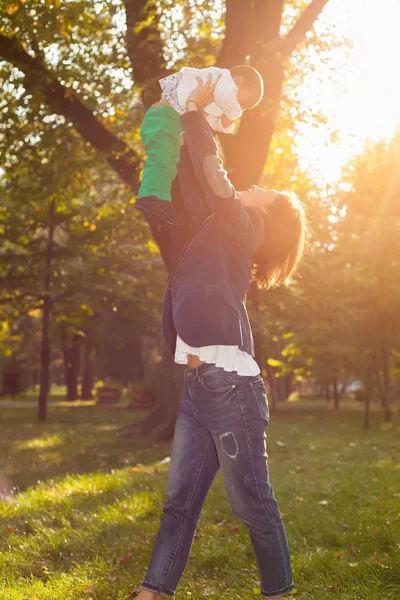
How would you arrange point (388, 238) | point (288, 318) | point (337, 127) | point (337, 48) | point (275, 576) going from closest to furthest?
point (275, 576)
point (337, 48)
point (337, 127)
point (388, 238)
point (288, 318)

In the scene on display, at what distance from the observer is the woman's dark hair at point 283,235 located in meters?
3.79

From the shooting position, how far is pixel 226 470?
11.6ft

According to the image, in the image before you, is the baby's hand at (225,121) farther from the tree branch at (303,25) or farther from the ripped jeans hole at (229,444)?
the tree branch at (303,25)

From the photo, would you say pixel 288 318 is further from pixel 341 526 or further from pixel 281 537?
pixel 281 537

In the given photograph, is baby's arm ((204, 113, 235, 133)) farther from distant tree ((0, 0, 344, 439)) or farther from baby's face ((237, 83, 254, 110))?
distant tree ((0, 0, 344, 439))

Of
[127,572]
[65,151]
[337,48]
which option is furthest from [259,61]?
[127,572]

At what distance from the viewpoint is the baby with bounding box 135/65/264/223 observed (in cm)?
347

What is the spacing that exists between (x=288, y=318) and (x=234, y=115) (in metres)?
23.9

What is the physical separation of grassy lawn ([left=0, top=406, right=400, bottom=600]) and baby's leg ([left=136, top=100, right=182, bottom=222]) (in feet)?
7.89

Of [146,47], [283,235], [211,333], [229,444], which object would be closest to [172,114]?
[283,235]

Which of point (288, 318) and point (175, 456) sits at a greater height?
point (288, 318)


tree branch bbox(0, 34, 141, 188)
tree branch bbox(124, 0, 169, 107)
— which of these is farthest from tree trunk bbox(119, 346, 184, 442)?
tree branch bbox(124, 0, 169, 107)

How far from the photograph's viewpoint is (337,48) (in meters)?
10.9

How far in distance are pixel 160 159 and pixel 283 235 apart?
798 mm
